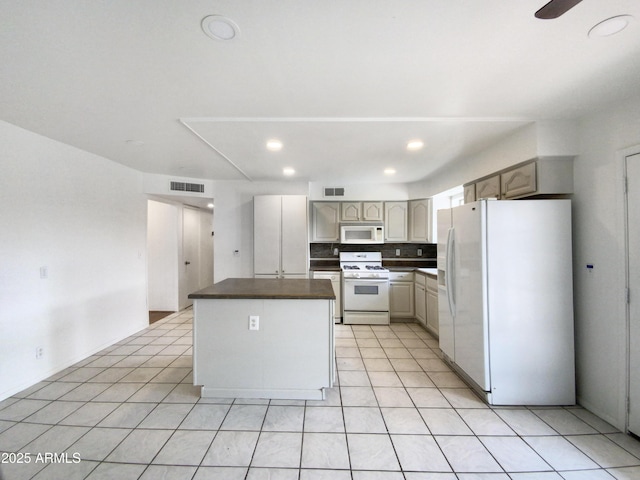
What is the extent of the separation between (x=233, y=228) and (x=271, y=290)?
2.39 meters

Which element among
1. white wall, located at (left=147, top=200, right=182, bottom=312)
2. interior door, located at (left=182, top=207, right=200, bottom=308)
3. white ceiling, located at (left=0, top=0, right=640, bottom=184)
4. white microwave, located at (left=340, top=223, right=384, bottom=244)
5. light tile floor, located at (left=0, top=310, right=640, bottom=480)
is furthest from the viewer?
interior door, located at (left=182, top=207, right=200, bottom=308)

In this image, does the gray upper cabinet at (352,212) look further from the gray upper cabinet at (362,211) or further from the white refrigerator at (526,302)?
the white refrigerator at (526,302)

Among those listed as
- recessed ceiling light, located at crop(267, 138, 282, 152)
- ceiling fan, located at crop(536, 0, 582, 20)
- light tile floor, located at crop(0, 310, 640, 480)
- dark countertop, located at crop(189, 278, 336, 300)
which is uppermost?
recessed ceiling light, located at crop(267, 138, 282, 152)

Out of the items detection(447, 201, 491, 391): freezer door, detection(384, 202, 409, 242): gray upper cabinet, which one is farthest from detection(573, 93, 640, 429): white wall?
detection(384, 202, 409, 242): gray upper cabinet

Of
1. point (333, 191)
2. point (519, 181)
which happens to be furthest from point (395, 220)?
point (519, 181)

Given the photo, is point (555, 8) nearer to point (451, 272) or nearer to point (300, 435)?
point (451, 272)

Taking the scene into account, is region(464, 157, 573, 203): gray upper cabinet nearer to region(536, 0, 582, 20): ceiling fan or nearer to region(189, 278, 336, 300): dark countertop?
region(536, 0, 582, 20): ceiling fan

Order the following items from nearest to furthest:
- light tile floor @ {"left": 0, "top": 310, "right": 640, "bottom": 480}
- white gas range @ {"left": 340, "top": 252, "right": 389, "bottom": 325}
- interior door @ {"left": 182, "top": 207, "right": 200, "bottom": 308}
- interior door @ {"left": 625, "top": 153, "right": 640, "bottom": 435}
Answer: light tile floor @ {"left": 0, "top": 310, "right": 640, "bottom": 480} → interior door @ {"left": 625, "top": 153, "right": 640, "bottom": 435} → white gas range @ {"left": 340, "top": 252, "right": 389, "bottom": 325} → interior door @ {"left": 182, "top": 207, "right": 200, "bottom": 308}

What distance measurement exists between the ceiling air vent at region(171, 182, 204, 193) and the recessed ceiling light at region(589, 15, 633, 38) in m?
4.45

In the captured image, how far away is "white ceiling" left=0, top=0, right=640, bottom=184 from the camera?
3.85ft

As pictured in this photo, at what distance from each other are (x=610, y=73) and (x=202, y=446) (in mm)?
3555

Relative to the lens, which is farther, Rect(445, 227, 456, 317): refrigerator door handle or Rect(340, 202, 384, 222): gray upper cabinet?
Rect(340, 202, 384, 222): gray upper cabinet

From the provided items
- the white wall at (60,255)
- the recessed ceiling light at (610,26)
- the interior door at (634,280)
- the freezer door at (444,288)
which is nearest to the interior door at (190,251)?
the white wall at (60,255)

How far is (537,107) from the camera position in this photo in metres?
1.98
